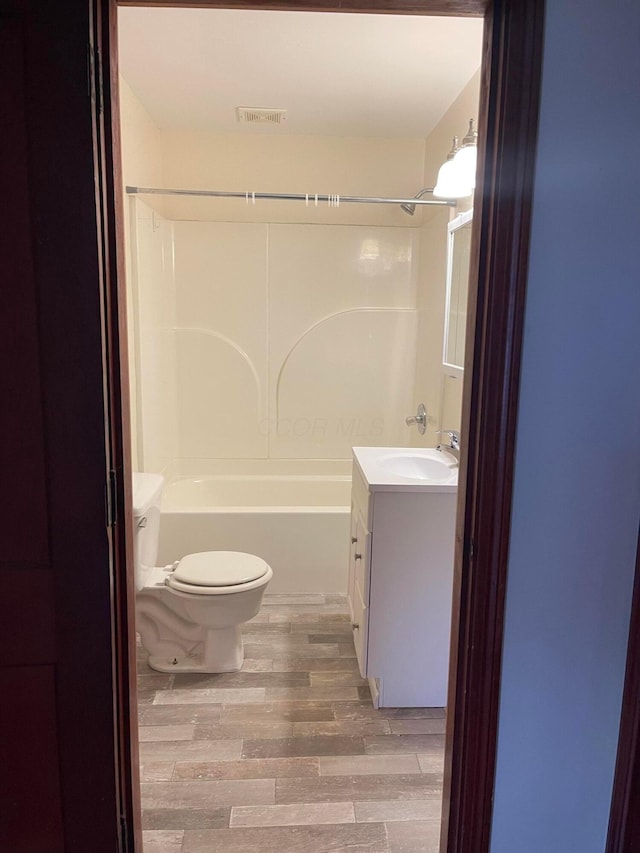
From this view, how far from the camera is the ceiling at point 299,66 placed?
2.14 meters

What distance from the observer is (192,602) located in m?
2.32

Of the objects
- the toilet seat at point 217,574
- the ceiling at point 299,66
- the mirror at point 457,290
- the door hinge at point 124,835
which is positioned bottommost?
the door hinge at point 124,835

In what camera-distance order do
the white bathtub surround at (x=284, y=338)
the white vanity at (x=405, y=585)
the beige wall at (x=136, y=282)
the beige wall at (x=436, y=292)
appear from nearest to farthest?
the white vanity at (x=405, y=585), the beige wall at (x=436, y=292), the beige wall at (x=136, y=282), the white bathtub surround at (x=284, y=338)

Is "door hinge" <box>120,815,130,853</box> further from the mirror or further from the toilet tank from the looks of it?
the mirror

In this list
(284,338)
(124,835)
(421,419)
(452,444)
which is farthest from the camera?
(284,338)

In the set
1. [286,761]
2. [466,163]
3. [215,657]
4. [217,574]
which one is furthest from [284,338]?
[286,761]

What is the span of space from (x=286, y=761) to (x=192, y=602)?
0.70 meters

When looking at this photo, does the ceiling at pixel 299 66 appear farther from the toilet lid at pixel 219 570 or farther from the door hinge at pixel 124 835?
the door hinge at pixel 124 835

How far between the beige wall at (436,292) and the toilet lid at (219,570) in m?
1.13

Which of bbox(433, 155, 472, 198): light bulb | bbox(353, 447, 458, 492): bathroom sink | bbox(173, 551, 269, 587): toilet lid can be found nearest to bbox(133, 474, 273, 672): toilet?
bbox(173, 551, 269, 587): toilet lid

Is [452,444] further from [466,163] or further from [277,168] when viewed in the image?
[277,168]

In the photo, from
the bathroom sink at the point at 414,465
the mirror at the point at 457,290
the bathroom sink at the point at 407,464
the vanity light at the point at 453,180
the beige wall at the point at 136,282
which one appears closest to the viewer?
the bathroom sink at the point at 407,464

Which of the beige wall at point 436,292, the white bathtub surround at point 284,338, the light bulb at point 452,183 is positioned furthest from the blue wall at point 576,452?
the white bathtub surround at point 284,338

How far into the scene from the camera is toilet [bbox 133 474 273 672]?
7.51 feet
